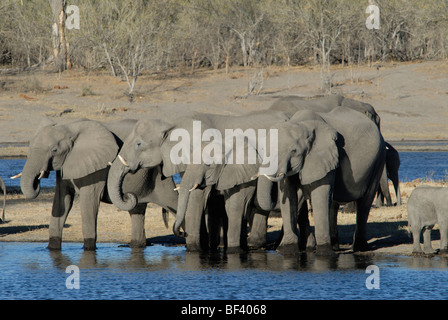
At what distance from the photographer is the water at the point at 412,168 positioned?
24.6m

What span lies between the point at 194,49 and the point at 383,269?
116ft

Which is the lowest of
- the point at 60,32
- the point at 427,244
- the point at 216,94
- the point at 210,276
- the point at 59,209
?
the point at 210,276

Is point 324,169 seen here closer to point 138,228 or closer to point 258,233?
point 258,233

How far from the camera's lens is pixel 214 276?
11188 mm

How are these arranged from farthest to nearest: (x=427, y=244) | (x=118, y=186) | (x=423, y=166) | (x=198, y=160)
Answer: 1. (x=423, y=166)
2. (x=118, y=186)
3. (x=198, y=160)
4. (x=427, y=244)

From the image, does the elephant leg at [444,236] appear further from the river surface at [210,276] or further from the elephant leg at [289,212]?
the elephant leg at [289,212]

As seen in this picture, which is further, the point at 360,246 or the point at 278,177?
the point at 360,246

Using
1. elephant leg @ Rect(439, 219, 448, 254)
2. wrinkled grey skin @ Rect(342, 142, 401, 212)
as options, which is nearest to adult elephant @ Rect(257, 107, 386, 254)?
elephant leg @ Rect(439, 219, 448, 254)

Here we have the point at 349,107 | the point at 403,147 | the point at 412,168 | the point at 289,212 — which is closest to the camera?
the point at 289,212

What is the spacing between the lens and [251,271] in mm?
11484

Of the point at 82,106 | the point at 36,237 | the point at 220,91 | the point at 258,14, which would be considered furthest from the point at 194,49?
the point at 36,237

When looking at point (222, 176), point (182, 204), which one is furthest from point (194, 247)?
point (222, 176)

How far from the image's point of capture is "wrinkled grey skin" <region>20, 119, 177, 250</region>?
1317 centimetres

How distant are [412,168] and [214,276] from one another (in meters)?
17.8
